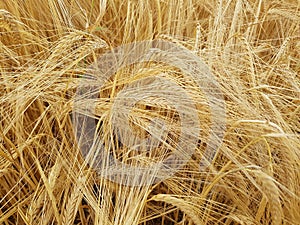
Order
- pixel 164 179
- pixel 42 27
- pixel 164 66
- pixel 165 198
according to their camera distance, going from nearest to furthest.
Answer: pixel 165 198 < pixel 164 179 < pixel 164 66 < pixel 42 27

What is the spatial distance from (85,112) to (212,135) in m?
0.25

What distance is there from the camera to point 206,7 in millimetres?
1353

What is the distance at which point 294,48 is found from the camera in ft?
3.93

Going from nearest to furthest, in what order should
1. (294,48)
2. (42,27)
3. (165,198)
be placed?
(165,198) → (294,48) → (42,27)

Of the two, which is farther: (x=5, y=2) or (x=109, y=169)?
(x=5, y=2)

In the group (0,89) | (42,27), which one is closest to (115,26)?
(42,27)

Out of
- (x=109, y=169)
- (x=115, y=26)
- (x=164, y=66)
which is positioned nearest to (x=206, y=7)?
(x=115, y=26)

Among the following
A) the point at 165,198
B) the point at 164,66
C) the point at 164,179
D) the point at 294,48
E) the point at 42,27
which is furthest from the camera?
the point at 42,27

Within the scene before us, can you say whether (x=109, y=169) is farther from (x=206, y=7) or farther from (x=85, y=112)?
(x=206, y=7)

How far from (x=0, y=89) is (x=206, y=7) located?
598 millimetres

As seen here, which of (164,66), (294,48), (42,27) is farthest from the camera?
(42,27)

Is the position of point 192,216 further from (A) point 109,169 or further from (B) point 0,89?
(B) point 0,89

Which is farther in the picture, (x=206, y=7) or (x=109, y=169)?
(x=206, y=7)

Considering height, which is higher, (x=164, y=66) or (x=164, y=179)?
(x=164, y=66)
